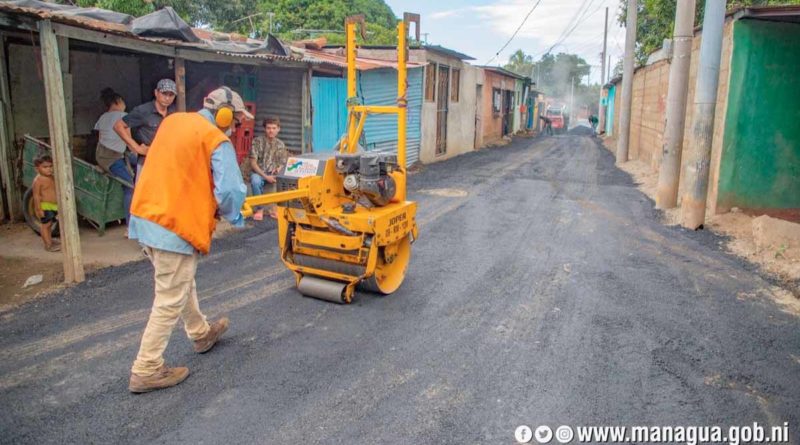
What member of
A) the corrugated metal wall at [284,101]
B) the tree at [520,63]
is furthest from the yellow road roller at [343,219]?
the tree at [520,63]

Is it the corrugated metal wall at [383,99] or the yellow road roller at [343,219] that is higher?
the corrugated metal wall at [383,99]

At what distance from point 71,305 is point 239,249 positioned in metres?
2.09

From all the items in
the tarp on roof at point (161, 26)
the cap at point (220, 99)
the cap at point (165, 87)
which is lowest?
the cap at point (220, 99)

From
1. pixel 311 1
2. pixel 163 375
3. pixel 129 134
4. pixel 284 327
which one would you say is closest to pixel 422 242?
pixel 284 327

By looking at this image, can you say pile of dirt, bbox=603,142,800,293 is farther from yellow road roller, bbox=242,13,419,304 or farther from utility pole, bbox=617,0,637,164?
utility pole, bbox=617,0,637,164

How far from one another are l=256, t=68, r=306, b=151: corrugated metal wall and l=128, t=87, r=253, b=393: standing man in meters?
6.66

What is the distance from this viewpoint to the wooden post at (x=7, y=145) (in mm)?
7137

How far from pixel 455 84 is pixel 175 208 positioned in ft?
53.6

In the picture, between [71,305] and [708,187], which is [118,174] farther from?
[708,187]

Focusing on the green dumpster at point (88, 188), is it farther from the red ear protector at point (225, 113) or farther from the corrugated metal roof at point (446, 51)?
the corrugated metal roof at point (446, 51)

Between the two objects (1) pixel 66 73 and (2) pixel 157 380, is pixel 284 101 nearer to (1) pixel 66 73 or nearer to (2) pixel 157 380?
(1) pixel 66 73

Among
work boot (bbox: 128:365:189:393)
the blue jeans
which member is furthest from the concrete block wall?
the blue jeans

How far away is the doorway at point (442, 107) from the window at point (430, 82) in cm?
36

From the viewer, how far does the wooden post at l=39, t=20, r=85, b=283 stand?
5078 millimetres
